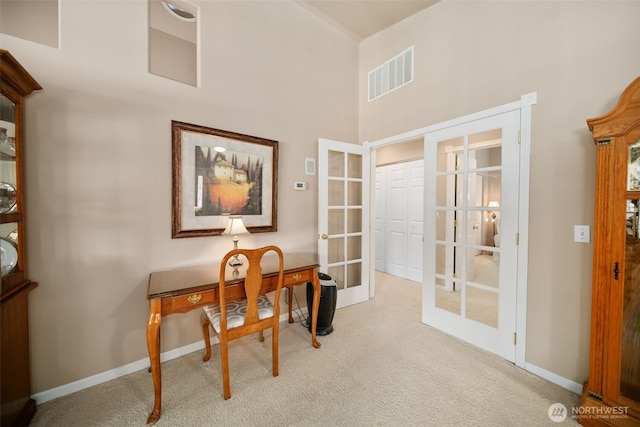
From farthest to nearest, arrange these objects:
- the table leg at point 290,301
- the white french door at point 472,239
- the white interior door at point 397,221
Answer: the white interior door at point 397,221 < the table leg at point 290,301 < the white french door at point 472,239

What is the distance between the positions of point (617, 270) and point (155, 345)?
274 cm

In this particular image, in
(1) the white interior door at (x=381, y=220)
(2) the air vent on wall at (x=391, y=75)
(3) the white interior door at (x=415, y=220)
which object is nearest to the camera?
(2) the air vent on wall at (x=391, y=75)

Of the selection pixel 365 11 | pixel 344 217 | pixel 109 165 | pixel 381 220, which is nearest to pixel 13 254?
pixel 109 165

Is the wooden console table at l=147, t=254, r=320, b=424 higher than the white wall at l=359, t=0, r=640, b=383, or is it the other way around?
the white wall at l=359, t=0, r=640, b=383

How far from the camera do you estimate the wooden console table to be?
153 cm

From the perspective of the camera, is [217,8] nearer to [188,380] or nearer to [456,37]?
[456,37]

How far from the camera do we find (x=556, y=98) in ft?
5.98

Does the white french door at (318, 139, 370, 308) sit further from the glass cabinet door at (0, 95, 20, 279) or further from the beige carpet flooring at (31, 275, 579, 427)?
the glass cabinet door at (0, 95, 20, 279)

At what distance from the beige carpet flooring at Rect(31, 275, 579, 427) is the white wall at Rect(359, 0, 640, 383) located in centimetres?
51

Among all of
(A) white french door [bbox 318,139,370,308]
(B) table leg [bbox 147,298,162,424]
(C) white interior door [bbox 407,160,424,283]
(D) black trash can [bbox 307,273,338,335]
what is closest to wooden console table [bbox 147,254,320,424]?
(B) table leg [bbox 147,298,162,424]
